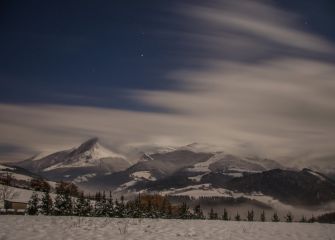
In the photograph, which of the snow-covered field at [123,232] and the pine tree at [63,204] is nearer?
the snow-covered field at [123,232]

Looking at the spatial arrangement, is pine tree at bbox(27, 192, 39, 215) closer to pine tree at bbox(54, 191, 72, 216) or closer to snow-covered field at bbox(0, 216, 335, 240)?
pine tree at bbox(54, 191, 72, 216)

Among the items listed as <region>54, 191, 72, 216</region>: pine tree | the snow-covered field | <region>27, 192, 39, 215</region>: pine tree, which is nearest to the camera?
the snow-covered field

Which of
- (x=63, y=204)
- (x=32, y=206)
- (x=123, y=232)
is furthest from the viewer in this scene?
(x=32, y=206)

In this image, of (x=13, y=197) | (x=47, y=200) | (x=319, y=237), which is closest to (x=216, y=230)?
(x=319, y=237)

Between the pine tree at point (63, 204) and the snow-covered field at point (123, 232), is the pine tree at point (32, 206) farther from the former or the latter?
the snow-covered field at point (123, 232)

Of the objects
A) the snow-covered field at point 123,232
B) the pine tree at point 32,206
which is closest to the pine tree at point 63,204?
the pine tree at point 32,206

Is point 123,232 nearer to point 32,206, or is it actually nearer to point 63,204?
point 63,204

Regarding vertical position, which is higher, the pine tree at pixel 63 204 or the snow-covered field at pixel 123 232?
the pine tree at pixel 63 204

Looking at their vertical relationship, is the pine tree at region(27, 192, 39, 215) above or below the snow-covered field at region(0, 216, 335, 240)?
above

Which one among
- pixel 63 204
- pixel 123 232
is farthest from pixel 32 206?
pixel 123 232

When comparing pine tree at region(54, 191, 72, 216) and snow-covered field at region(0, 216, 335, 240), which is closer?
snow-covered field at region(0, 216, 335, 240)

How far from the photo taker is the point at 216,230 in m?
24.1

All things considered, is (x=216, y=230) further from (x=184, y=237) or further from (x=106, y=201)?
(x=106, y=201)

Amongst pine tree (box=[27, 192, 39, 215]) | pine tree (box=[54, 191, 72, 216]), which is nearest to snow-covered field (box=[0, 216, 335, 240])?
pine tree (box=[54, 191, 72, 216])
